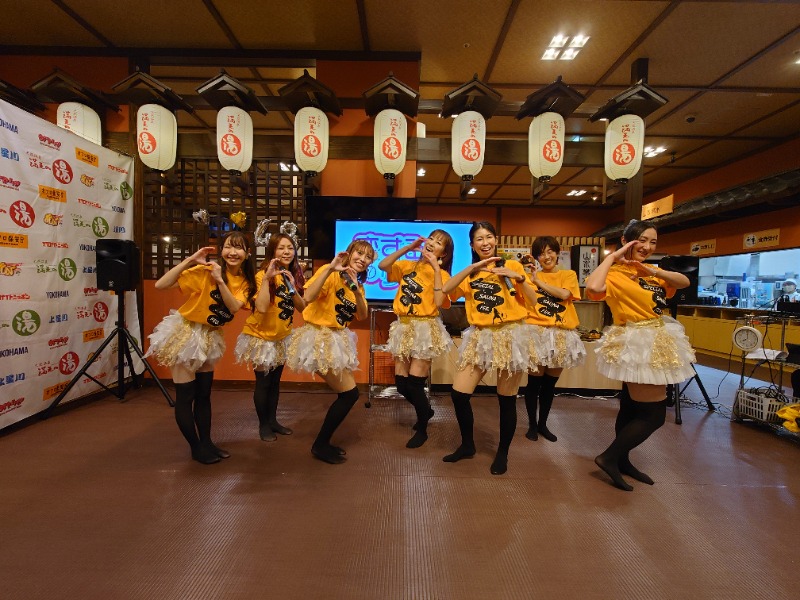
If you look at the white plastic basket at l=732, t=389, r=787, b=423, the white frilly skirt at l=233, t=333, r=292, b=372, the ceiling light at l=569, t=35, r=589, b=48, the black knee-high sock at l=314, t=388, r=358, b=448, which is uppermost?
the ceiling light at l=569, t=35, r=589, b=48

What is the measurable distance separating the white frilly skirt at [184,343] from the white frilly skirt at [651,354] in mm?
2678

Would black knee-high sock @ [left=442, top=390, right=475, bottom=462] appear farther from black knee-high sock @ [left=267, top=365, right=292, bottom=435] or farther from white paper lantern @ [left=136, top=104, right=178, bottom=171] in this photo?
white paper lantern @ [left=136, top=104, right=178, bottom=171]

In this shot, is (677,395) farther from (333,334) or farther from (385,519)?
(333,334)

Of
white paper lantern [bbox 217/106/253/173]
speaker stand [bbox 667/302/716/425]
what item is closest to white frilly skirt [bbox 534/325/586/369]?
speaker stand [bbox 667/302/716/425]

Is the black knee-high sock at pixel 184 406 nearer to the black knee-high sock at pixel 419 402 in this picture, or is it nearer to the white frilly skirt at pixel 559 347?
the black knee-high sock at pixel 419 402

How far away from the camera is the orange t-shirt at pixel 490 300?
242 cm

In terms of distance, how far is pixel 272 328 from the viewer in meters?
2.80

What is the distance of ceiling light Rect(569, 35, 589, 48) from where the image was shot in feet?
12.9

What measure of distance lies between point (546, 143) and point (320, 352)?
3.42m

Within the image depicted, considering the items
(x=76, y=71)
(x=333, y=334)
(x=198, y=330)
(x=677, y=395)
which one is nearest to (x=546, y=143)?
(x=677, y=395)

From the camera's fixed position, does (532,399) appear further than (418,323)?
Yes

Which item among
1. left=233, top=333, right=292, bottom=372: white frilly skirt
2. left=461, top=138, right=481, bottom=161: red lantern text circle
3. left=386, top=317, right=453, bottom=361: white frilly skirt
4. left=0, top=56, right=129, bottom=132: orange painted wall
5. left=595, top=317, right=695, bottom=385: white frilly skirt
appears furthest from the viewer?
left=0, top=56, right=129, bottom=132: orange painted wall

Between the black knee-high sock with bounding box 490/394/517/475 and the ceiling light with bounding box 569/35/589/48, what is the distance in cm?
406

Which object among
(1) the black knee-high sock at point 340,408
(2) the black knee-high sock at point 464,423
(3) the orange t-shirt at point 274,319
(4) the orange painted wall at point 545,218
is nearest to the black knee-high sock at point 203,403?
(3) the orange t-shirt at point 274,319
